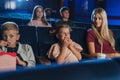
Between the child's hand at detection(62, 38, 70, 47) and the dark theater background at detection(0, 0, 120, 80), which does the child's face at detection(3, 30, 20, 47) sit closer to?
the dark theater background at detection(0, 0, 120, 80)

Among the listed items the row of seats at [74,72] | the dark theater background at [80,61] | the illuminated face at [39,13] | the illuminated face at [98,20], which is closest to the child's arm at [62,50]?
the dark theater background at [80,61]

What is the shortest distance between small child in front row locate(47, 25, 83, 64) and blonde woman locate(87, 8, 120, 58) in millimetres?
358

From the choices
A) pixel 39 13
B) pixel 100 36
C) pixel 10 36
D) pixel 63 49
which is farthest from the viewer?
pixel 39 13

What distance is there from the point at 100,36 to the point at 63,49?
0.65m

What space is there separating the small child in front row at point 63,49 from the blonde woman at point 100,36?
0.36 m

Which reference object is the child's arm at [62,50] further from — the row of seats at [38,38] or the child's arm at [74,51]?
the row of seats at [38,38]

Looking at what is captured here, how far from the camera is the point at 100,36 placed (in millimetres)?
3555

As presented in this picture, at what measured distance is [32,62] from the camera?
2.96 m

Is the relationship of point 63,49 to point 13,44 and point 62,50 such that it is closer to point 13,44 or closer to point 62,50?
point 62,50

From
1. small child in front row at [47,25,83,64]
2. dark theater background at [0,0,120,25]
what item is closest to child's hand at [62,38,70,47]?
small child in front row at [47,25,83,64]

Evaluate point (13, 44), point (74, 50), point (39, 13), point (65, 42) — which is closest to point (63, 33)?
point (65, 42)

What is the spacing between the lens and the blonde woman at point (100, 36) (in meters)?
3.52

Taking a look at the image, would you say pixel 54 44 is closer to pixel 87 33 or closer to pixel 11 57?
pixel 87 33

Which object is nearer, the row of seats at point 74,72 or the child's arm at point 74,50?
the row of seats at point 74,72
